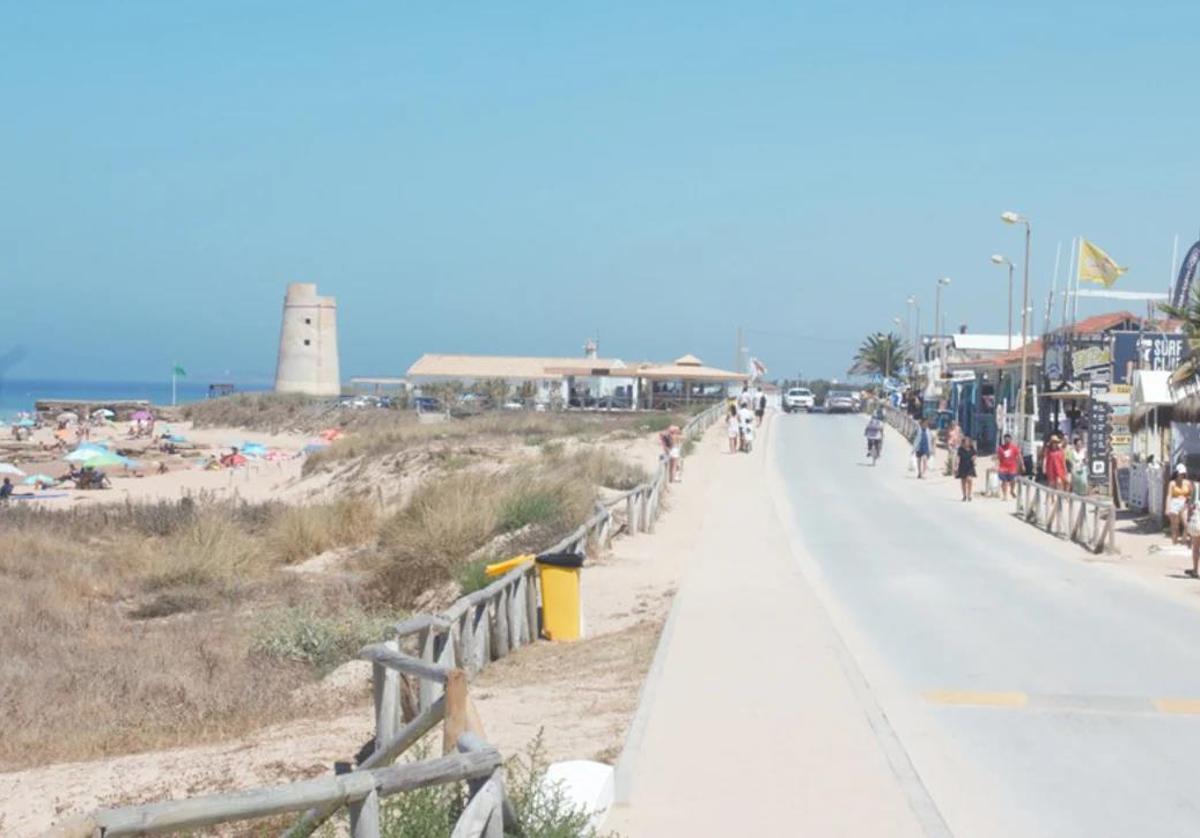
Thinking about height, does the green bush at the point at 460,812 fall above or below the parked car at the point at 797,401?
below

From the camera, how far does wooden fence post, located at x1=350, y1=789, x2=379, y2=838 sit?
5684 millimetres

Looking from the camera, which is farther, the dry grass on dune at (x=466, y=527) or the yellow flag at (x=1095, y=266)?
the yellow flag at (x=1095, y=266)

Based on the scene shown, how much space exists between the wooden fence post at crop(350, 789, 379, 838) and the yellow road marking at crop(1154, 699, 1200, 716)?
24.4ft

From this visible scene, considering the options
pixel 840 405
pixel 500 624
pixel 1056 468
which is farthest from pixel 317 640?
pixel 840 405

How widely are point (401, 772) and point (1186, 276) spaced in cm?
3351

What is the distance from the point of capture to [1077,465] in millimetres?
31703

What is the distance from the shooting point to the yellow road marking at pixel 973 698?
11.4 m

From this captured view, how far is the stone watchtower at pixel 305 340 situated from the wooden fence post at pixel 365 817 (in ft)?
374

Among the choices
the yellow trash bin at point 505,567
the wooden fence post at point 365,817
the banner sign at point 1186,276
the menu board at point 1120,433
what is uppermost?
the banner sign at point 1186,276

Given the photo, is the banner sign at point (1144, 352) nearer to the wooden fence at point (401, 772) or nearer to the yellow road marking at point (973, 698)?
the yellow road marking at point (973, 698)

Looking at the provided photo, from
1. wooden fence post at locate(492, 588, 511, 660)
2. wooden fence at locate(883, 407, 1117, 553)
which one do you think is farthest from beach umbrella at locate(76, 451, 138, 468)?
wooden fence post at locate(492, 588, 511, 660)

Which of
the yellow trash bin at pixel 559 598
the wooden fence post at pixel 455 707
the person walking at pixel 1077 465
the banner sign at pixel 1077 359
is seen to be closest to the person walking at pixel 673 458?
the person walking at pixel 1077 465

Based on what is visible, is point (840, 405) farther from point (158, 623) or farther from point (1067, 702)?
point (1067, 702)

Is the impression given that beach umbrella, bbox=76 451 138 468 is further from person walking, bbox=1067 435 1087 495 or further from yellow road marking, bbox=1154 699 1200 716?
yellow road marking, bbox=1154 699 1200 716
